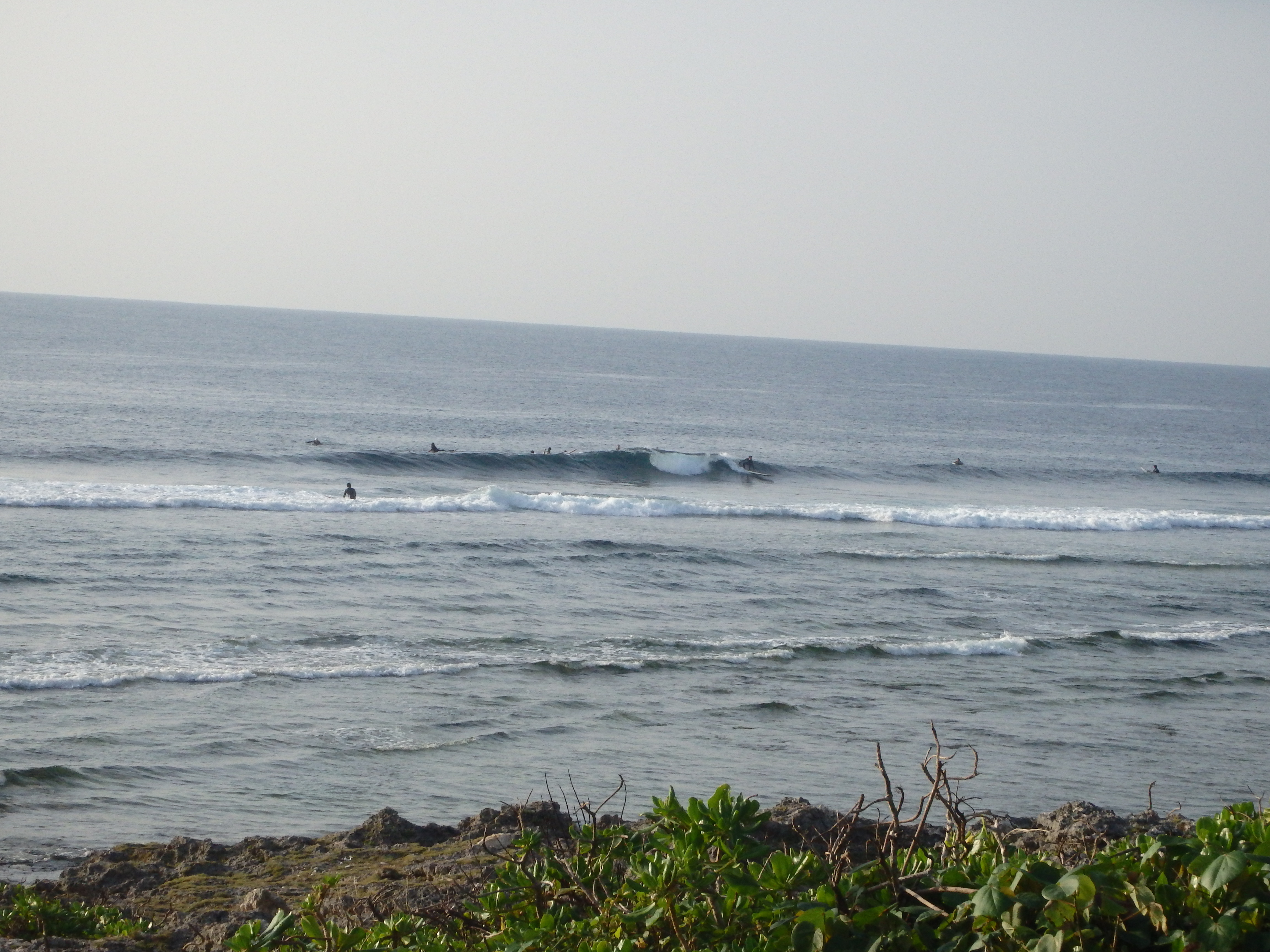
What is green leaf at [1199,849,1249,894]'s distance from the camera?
2.77m

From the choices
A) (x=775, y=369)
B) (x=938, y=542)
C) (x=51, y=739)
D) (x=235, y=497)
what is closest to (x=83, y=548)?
(x=235, y=497)

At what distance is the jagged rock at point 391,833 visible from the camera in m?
9.25

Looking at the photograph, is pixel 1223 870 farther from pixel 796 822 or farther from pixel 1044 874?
pixel 796 822

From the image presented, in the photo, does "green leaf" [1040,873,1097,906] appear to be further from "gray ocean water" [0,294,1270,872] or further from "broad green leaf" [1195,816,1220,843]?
"gray ocean water" [0,294,1270,872]

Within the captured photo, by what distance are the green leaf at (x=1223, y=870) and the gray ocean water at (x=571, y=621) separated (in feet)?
29.5

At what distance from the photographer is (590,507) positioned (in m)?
34.1

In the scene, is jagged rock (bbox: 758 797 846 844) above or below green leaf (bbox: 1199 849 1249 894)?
below

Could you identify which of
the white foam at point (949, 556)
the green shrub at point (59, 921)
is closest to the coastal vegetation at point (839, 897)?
the green shrub at point (59, 921)

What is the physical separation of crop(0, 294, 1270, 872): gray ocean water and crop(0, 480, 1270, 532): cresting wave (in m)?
0.16

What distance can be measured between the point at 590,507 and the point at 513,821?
25052 millimetres

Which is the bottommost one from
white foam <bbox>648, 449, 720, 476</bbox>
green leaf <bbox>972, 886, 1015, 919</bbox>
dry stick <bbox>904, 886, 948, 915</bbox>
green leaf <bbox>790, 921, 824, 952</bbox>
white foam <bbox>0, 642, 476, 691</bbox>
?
white foam <bbox>0, 642, 476, 691</bbox>

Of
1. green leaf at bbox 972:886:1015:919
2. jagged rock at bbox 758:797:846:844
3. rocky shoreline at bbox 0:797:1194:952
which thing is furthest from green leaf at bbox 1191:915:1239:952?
jagged rock at bbox 758:797:846:844

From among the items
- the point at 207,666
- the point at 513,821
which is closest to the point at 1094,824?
the point at 513,821

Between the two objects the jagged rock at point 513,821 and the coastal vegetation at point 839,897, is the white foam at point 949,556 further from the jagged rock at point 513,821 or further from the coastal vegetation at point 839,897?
the coastal vegetation at point 839,897
